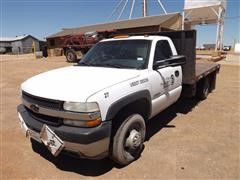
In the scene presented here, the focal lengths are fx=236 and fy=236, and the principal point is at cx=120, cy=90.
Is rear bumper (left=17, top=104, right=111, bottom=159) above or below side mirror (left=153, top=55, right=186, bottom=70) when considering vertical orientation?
below

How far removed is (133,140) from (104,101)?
95cm

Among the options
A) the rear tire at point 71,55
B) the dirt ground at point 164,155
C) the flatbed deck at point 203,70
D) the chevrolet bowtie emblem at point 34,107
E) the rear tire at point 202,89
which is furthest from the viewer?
the rear tire at point 71,55

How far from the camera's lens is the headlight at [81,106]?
9.32 feet

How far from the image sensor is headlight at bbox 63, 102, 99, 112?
2840 millimetres

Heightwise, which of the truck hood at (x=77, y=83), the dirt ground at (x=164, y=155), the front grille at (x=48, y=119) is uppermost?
the truck hood at (x=77, y=83)

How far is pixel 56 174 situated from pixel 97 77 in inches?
59.9

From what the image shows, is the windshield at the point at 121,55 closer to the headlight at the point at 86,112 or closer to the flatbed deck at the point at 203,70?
the headlight at the point at 86,112

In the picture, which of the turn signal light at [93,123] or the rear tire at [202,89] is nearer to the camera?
the turn signal light at [93,123]

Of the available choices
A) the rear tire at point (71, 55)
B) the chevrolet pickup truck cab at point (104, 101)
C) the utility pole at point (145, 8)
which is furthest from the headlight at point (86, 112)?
the utility pole at point (145, 8)

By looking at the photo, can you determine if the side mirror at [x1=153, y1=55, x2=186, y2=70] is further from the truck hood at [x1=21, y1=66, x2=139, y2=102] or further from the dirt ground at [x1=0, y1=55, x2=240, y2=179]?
the dirt ground at [x1=0, y1=55, x2=240, y2=179]

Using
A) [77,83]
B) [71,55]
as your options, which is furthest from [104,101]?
[71,55]

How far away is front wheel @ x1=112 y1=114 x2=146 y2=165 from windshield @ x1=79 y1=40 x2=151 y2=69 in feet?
3.24

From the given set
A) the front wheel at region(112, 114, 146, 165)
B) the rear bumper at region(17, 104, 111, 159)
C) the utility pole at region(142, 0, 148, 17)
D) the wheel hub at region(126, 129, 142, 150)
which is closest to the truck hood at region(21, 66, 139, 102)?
the rear bumper at region(17, 104, 111, 159)

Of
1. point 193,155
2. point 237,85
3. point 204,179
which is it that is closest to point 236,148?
point 193,155
